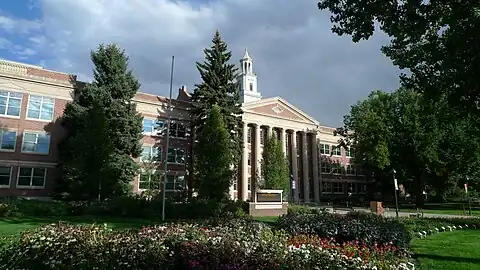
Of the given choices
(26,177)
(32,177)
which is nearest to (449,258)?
(32,177)

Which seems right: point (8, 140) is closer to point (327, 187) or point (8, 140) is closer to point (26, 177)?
point (26, 177)

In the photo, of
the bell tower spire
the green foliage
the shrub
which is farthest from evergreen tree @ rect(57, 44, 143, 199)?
the bell tower spire

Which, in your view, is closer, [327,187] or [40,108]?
[40,108]

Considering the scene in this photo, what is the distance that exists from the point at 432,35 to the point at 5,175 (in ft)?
121

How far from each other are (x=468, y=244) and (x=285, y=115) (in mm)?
46052

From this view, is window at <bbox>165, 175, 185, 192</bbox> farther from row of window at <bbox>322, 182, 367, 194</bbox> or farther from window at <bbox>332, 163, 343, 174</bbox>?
window at <bbox>332, 163, 343, 174</bbox>

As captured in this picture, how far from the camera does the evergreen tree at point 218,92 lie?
42688 millimetres

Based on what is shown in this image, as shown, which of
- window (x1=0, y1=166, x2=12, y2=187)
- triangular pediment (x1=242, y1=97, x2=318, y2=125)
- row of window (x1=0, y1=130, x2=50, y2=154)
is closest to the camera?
window (x1=0, y1=166, x2=12, y2=187)

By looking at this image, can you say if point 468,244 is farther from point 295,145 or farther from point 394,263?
point 295,145

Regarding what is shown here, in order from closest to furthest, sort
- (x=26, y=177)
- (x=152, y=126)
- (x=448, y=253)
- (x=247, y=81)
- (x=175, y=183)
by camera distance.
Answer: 1. (x=448, y=253)
2. (x=26, y=177)
3. (x=152, y=126)
4. (x=175, y=183)
5. (x=247, y=81)

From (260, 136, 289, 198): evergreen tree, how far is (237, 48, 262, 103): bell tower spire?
87.5 feet

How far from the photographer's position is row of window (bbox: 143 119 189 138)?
44500 mm

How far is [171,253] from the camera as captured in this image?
26.3ft

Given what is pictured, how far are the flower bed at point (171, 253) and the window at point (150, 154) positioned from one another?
1346 inches
